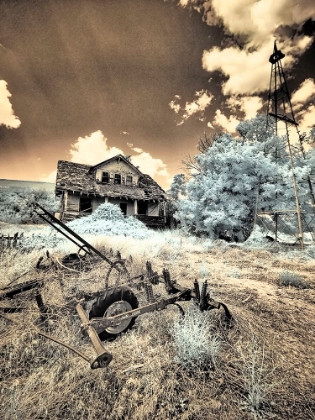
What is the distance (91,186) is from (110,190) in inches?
82.8

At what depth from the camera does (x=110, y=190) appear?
902 inches

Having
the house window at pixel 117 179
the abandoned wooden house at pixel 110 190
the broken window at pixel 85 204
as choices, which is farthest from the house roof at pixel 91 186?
the broken window at pixel 85 204

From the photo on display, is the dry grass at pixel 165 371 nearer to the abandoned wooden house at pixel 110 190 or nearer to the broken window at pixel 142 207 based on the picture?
the abandoned wooden house at pixel 110 190

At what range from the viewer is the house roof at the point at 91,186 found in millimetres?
21105

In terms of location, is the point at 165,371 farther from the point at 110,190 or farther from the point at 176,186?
the point at 176,186

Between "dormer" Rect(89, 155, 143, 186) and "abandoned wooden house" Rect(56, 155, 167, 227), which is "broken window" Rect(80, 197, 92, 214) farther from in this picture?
"dormer" Rect(89, 155, 143, 186)

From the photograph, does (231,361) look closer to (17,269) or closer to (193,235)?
(17,269)

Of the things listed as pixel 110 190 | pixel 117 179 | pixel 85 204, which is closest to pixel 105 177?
pixel 117 179

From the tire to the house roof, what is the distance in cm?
1915

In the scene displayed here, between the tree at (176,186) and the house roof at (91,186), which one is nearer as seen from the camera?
the house roof at (91,186)

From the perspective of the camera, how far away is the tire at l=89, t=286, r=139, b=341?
Result: 3324 mm

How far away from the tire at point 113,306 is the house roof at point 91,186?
19.2 meters

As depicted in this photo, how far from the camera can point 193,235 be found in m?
17.5

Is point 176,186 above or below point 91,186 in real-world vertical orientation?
above
